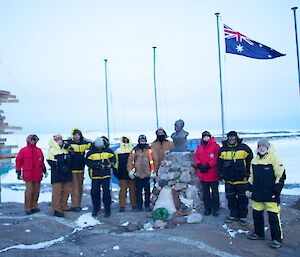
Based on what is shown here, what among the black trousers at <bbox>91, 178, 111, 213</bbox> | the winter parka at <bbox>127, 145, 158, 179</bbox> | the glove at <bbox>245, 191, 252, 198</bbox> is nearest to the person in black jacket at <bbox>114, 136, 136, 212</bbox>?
the winter parka at <bbox>127, 145, 158, 179</bbox>

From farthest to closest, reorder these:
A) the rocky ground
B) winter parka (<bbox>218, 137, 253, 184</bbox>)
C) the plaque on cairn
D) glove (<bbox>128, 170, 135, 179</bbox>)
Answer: the plaque on cairn, glove (<bbox>128, 170, 135, 179</bbox>), winter parka (<bbox>218, 137, 253, 184</bbox>), the rocky ground

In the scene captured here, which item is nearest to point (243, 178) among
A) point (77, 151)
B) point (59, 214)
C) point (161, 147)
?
point (161, 147)

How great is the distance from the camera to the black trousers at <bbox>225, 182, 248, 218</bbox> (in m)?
7.19

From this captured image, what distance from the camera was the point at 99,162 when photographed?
8.35 metres

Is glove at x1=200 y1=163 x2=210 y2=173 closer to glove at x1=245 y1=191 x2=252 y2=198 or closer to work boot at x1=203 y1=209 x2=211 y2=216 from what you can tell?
work boot at x1=203 y1=209 x2=211 y2=216

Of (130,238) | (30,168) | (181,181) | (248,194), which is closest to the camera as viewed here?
(248,194)

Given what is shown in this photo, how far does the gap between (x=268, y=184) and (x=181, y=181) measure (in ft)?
8.44

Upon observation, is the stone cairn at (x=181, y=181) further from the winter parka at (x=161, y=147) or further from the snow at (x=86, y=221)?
the snow at (x=86, y=221)

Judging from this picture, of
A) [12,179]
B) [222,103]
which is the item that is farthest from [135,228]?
[12,179]

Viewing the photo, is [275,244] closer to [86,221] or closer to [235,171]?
[235,171]

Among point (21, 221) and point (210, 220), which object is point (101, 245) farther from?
point (21, 221)

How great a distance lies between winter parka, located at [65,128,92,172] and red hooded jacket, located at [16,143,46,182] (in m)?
0.94

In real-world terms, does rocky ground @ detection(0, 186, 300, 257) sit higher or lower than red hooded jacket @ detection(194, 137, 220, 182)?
lower

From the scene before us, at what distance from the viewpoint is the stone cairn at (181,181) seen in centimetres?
823
